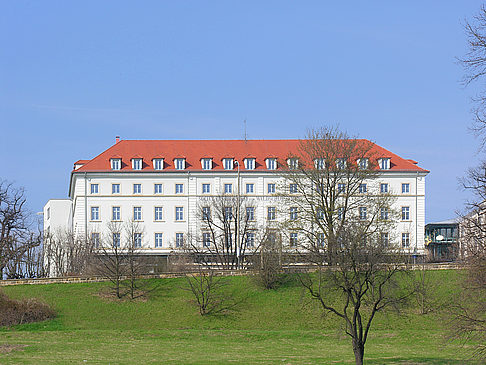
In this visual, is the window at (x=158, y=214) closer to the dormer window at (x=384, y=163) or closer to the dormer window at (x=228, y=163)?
the dormer window at (x=228, y=163)

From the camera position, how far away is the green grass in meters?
36.2

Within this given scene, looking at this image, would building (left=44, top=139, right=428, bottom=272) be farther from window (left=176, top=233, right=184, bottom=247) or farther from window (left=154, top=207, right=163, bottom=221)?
window (left=176, top=233, right=184, bottom=247)

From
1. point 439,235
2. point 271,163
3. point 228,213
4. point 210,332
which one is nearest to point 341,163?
point 210,332

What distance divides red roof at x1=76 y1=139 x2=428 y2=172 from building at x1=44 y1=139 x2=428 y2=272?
0.49 feet

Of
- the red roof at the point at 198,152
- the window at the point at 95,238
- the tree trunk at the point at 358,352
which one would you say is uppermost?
the red roof at the point at 198,152

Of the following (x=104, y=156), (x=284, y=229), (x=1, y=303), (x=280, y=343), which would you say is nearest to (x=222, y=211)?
(x=284, y=229)

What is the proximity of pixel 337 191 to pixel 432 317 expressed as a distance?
15.9 meters

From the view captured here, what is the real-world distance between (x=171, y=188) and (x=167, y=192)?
715 millimetres

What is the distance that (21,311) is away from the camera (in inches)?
2018

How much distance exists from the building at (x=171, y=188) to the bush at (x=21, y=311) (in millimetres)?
40537

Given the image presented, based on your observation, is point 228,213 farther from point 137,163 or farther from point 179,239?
point 137,163

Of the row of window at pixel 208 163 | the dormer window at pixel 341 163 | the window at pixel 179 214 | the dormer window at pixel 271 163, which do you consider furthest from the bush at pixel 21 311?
the dormer window at pixel 271 163

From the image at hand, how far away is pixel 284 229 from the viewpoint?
64.7 meters

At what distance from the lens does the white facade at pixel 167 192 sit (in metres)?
94.0
